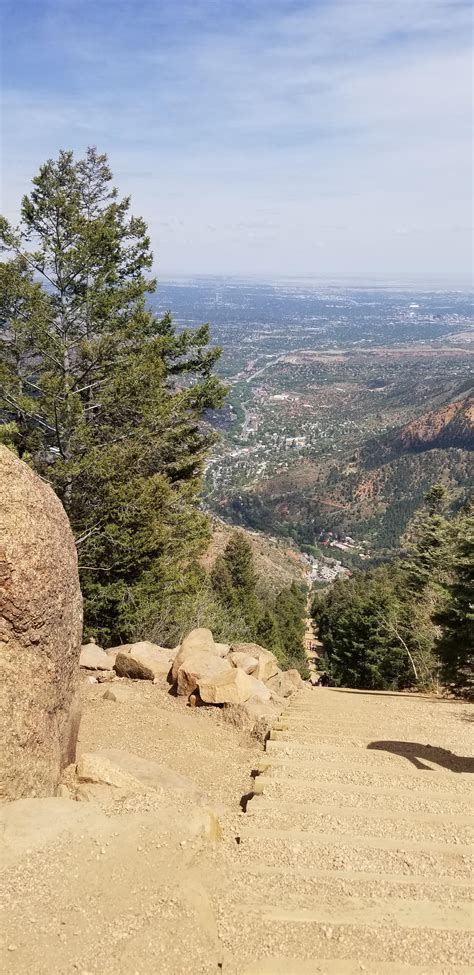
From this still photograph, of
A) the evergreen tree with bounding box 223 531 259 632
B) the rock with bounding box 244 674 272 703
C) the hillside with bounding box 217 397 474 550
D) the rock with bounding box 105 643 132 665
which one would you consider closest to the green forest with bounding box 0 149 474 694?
the rock with bounding box 105 643 132 665

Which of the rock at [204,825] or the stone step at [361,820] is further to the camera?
the stone step at [361,820]

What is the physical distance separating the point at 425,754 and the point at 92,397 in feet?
33.1

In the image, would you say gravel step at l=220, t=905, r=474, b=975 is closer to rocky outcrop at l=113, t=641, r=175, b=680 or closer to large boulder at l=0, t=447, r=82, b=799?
large boulder at l=0, t=447, r=82, b=799

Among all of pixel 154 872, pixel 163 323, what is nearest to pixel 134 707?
pixel 154 872

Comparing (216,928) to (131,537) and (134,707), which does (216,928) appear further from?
(131,537)

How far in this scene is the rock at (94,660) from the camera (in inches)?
399

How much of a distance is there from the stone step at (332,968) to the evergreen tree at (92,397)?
971 cm

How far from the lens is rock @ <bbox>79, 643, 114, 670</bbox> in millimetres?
10125

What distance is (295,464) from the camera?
147 metres

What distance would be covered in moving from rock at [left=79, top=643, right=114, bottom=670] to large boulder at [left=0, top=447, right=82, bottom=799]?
4539 millimetres

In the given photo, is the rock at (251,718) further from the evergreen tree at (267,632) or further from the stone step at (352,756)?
the evergreen tree at (267,632)

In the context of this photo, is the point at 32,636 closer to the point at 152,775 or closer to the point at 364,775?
the point at 152,775

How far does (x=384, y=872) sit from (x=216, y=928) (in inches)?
54.2

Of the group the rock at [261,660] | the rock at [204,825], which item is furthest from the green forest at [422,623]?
the rock at [204,825]
